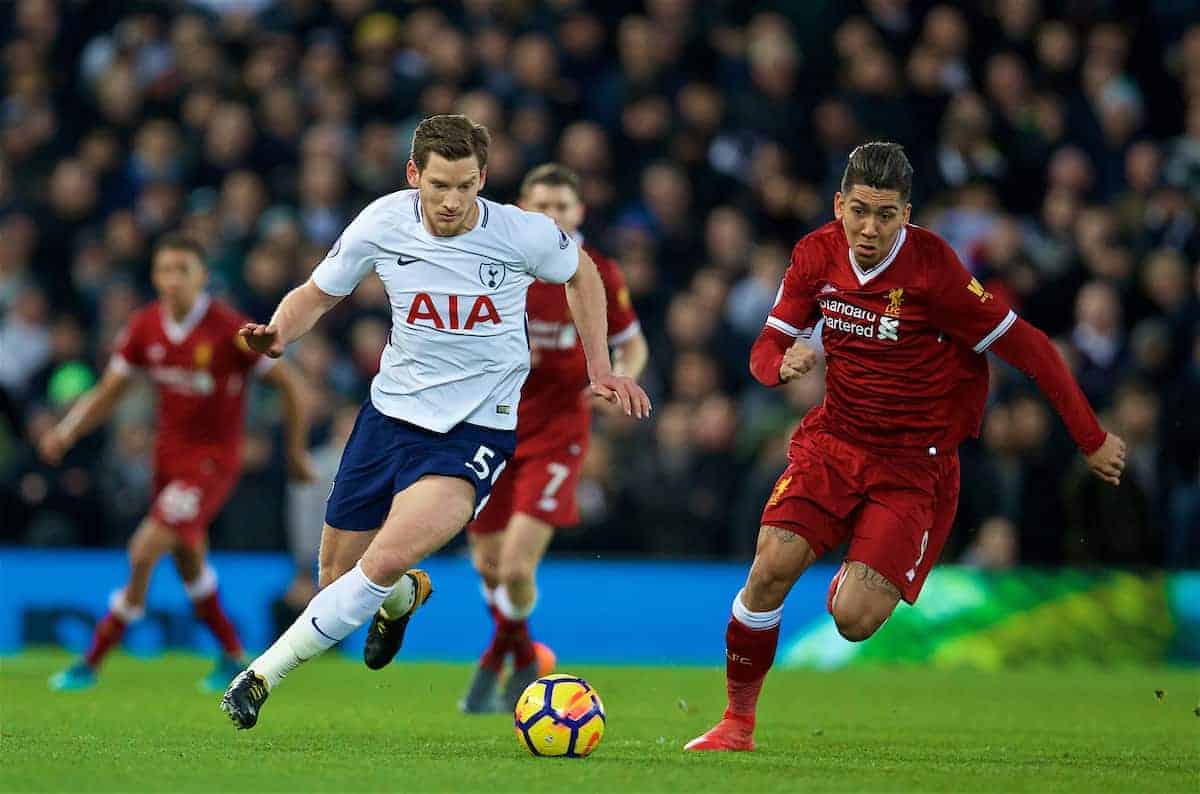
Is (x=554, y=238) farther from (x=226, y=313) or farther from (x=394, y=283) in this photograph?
(x=226, y=313)

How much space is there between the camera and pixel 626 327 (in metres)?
10.1

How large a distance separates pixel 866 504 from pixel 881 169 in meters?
1.39

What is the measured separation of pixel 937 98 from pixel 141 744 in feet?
33.1

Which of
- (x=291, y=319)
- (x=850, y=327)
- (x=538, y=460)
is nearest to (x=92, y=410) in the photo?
(x=538, y=460)

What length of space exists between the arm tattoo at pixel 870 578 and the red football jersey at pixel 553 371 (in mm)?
2684

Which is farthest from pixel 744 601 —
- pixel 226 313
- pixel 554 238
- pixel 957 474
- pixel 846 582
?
pixel 226 313

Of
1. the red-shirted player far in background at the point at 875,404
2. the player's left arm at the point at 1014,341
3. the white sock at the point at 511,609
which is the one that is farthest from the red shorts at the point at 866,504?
the white sock at the point at 511,609

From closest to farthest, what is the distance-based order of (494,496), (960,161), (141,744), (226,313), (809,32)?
(141,744) → (494,496) → (226,313) → (960,161) → (809,32)

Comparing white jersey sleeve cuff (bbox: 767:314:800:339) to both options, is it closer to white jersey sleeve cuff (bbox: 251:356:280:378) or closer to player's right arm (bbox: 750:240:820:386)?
player's right arm (bbox: 750:240:820:386)

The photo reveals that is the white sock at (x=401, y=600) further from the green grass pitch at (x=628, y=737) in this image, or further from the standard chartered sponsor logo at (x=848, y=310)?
the standard chartered sponsor logo at (x=848, y=310)

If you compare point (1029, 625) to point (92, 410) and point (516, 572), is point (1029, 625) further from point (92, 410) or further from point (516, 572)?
point (92, 410)

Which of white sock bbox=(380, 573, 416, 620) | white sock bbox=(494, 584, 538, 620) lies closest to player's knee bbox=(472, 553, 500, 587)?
white sock bbox=(494, 584, 538, 620)

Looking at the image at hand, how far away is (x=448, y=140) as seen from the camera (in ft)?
24.2

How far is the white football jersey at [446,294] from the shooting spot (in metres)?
7.59
